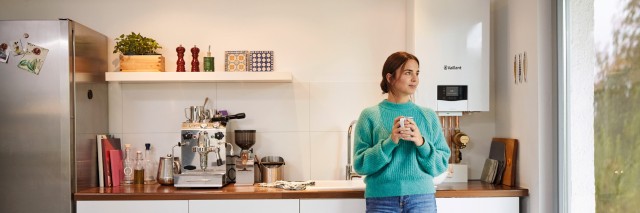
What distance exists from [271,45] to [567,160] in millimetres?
1658

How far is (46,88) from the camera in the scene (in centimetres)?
321

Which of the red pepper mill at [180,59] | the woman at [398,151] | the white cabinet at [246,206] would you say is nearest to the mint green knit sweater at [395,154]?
the woman at [398,151]

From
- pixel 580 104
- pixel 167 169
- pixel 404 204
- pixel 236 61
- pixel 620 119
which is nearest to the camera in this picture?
pixel 620 119

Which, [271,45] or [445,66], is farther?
[271,45]

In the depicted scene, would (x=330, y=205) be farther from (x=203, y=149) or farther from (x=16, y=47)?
(x=16, y=47)

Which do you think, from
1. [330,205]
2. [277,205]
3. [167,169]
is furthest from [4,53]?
[330,205]

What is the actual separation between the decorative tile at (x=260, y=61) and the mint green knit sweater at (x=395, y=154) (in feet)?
3.11

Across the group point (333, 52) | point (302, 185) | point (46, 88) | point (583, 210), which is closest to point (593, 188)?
point (583, 210)

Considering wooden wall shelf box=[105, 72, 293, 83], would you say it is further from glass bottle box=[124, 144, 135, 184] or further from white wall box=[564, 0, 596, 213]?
white wall box=[564, 0, 596, 213]

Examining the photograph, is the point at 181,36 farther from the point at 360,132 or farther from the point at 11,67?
the point at 360,132

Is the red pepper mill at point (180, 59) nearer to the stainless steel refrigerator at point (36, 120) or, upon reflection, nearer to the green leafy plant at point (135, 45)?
the green leafy plant at point (135, 45)

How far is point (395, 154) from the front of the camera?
8.65 feet

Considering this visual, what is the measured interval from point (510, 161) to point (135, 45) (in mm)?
2017

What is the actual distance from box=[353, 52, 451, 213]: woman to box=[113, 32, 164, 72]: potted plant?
4.37 feet
